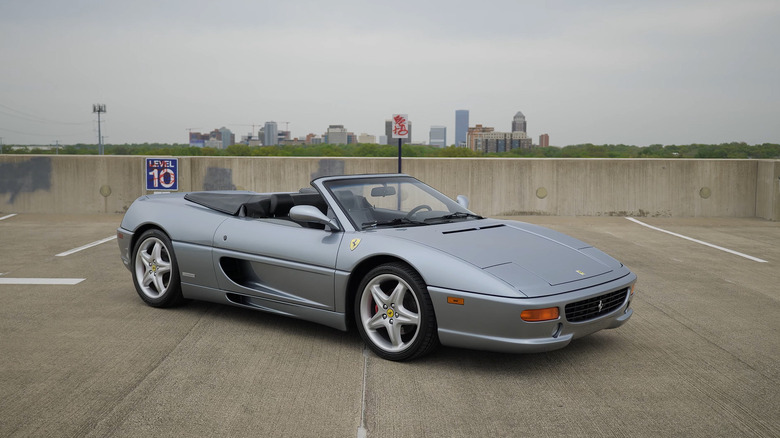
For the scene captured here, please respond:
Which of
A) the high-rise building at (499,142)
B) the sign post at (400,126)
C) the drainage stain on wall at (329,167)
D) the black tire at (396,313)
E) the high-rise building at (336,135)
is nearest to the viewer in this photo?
the black tire at (396,313)

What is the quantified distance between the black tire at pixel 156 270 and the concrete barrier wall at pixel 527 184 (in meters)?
8.75

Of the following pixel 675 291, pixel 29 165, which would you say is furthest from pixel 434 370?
pixel 29 165

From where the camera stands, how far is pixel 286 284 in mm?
5188

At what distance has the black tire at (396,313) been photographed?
14.5ft

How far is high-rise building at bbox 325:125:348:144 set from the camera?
5528 centimetres

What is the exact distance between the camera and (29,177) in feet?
48.6

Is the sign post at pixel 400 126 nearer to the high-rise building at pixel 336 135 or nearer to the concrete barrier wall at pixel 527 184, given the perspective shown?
the concrete barrier wall at pixel 527 184

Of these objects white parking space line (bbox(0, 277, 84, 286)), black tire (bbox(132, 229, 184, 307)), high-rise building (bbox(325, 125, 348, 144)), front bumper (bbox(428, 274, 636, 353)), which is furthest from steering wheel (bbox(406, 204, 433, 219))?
high-rise building (bbox(325, 125, 348, 144))

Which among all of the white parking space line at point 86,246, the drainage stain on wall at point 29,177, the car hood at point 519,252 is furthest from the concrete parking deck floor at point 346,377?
the drainage stain on wall at point 29,177

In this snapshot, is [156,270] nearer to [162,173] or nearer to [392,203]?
[392,203]

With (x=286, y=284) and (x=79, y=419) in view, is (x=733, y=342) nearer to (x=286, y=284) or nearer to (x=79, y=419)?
(x=286, y=284)

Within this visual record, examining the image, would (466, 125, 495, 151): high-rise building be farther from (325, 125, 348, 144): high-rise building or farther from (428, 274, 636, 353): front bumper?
(428, 274, 636, 353): front bumper

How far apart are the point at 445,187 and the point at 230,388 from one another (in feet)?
36.7

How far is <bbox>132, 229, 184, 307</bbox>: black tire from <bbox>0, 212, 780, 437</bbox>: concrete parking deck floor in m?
0.14
